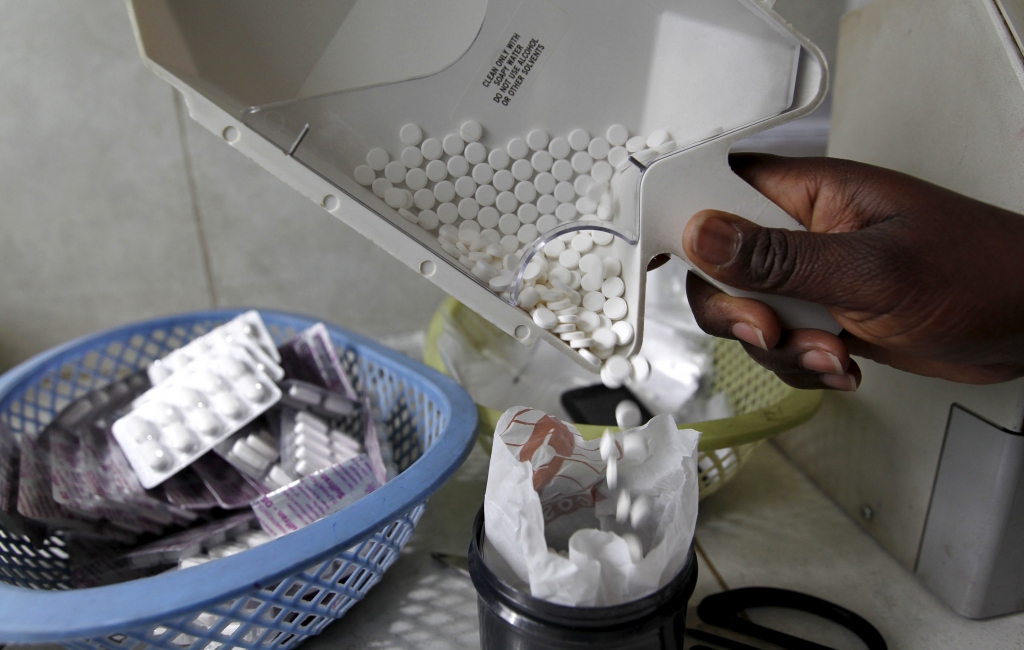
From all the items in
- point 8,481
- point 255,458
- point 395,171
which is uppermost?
point 395,171

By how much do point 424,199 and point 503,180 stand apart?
0.05 m

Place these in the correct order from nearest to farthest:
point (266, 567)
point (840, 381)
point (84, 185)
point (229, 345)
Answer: point (266, 567), point (840, 381), point (229, 345), point (84, 185)

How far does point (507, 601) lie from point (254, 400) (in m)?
0.29

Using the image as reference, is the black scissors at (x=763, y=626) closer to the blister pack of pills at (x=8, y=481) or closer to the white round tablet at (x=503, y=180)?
the white round tablet at (x=503, y=180)

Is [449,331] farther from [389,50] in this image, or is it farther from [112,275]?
[112,275]

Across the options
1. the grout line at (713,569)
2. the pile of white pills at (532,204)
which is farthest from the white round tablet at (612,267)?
the grout line at (713,569)

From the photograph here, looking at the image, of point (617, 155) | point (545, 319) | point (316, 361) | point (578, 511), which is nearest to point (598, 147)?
point (617, 155)

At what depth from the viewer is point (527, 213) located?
0.41 metres

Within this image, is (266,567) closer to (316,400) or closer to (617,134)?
(316,400)

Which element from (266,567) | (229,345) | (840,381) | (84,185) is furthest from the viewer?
(84,185)

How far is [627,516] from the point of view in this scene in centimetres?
38

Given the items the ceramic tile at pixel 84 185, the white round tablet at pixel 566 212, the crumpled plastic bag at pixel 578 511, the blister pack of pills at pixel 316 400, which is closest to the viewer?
the crumpled plastic bag at pixel 578 511

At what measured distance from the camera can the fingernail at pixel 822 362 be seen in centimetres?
42

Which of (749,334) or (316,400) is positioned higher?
(749,334)
